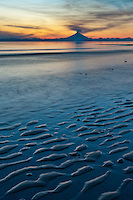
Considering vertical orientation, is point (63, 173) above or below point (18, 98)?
below

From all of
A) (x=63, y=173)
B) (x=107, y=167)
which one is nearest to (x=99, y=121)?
(x=107, y=167)

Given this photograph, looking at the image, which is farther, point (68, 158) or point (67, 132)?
point (67, 132)

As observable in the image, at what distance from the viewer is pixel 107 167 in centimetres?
Answer: 475

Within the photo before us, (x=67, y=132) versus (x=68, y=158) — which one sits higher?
(x=67, y=132)

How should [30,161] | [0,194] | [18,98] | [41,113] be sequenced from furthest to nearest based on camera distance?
[18,98] < [41,113] < [30,161] < [0,194]

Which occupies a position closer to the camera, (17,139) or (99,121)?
(17,139)

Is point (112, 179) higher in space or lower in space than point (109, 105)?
lower

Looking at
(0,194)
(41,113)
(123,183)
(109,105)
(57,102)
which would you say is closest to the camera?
(0,194)

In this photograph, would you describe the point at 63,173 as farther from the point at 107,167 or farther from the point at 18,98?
the point at 18,98

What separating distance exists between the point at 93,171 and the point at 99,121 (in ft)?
11.3

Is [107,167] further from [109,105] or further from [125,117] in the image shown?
[109,105]

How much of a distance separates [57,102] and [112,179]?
6.86 meters

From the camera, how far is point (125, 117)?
8305mm

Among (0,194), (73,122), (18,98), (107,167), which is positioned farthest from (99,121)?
(18,98)
